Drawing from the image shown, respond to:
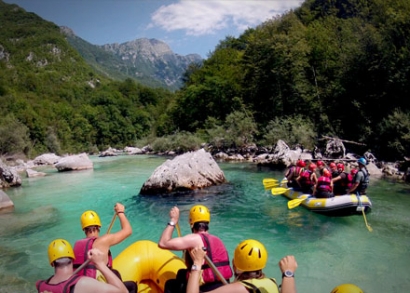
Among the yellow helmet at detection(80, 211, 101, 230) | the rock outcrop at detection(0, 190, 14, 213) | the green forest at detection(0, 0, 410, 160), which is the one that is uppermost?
the green forest at detection(0, 0, 410, 160)

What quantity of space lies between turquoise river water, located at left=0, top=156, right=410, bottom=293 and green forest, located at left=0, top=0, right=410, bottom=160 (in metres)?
8.52

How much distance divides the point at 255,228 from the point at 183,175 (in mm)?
4907

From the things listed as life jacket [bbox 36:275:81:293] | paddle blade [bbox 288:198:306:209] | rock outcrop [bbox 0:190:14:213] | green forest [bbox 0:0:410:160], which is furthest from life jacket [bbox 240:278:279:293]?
green forest [bbox 0:0:410:160]

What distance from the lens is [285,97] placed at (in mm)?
27688

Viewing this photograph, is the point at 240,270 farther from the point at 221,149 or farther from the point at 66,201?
the point at 221,149

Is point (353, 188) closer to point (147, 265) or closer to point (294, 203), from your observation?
point (294, 203)

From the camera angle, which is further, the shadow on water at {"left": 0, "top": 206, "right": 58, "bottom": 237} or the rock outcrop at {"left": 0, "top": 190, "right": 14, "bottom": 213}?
the rock outcrop at {"left": 0, "top": 190, "right": 14, "bottom": 213}

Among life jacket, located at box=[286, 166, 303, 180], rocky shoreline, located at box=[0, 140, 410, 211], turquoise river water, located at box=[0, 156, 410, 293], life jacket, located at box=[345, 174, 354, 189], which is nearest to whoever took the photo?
turquoise river water, located at box=[0, 156, 410, 293]

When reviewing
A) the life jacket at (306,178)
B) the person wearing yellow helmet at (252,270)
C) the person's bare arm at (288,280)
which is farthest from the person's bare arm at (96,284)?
the life jacket at (306,178)

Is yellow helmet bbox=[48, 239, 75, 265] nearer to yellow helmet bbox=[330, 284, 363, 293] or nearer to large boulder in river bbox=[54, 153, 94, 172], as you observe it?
yellow helmet bbox=[330, 284, 363, 293]

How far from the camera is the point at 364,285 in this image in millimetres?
5812

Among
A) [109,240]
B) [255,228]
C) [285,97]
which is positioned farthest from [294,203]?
[285,97]

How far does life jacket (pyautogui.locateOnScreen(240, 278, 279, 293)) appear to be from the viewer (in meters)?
2.53

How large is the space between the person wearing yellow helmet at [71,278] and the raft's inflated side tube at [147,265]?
1236 millimetres
